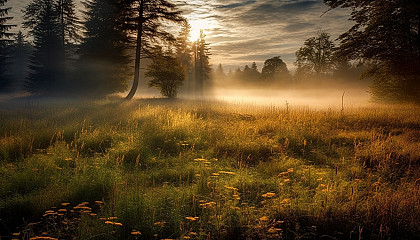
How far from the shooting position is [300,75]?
50.3 metres

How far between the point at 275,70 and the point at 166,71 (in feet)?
133

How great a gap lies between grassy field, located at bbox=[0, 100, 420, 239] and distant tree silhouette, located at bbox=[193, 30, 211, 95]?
42.0 m

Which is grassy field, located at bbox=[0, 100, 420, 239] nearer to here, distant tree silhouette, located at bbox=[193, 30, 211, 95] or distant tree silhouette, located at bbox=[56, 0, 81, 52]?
distant tree silhouette, located at bbox=[56, 0, 81, 52]

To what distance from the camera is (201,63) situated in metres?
48.2

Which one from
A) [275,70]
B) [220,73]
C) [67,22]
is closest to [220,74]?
[220,73]

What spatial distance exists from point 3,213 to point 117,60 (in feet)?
70.0

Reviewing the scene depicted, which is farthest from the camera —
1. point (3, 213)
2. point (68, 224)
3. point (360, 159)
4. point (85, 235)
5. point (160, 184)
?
point (360, 159)

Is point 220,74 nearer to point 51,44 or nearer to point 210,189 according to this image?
point 51,44

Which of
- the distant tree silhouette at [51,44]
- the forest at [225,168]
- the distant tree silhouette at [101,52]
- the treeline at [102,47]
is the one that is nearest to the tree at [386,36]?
the forest at [225,168]

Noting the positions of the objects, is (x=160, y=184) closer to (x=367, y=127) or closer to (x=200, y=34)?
(x=367, y=127)

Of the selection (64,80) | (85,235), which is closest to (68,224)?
(85,235)

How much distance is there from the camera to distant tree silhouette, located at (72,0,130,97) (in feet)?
72.0

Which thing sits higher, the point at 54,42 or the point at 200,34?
the point at 200,34

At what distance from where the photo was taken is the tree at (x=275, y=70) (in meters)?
55.9
